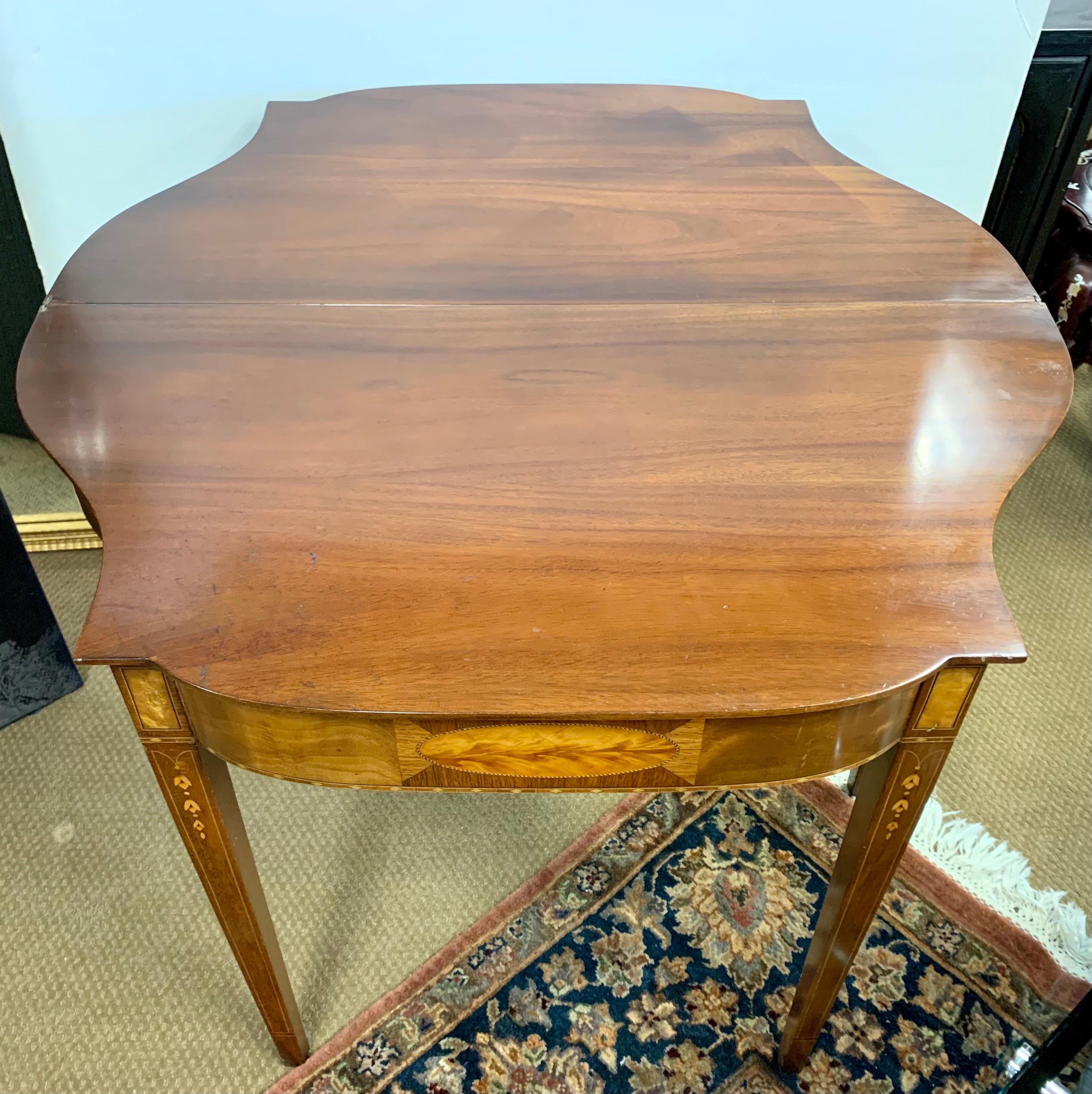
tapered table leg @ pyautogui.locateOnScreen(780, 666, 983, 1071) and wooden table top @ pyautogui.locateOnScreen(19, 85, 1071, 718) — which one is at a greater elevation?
wooden table top @ pyautogui.locateOnScreen(19, 85, 1071, 718)

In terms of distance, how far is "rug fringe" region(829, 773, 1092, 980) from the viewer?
1.25m

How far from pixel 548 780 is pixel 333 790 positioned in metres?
0.76

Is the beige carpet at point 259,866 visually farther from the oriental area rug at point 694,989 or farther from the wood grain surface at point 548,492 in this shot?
the wood grain surface at point 548,492

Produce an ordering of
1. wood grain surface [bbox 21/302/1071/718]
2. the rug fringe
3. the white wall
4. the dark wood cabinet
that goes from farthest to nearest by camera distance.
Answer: the dark wood cabinet < the white wall < the rug fringe < wood grain surface [bbox 21/302/1071/718]

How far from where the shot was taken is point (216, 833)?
0.84m

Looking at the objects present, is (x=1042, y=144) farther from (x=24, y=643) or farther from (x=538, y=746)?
(x=24, y=643)

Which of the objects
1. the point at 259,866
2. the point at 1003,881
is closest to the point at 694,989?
the point at 1003,881

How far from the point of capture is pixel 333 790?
4.61 ft

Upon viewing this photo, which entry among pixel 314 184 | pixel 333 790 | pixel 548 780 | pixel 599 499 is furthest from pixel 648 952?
pixel 314 184

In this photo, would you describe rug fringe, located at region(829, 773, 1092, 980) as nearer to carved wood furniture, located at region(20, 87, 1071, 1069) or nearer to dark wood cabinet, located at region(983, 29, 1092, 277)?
carved wood furniture, located at region(20, 87, 1071, 1069)

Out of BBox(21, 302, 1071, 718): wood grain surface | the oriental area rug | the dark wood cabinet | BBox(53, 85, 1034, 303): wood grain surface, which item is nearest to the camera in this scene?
BBox(21, 302, 1071, 718): wood grain surface

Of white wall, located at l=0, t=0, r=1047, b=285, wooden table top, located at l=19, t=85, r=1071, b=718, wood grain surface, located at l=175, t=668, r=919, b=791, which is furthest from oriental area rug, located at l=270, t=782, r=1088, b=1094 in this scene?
white wall, located at l=0, t=0, r=1047, b=285

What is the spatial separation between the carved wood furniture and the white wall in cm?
30

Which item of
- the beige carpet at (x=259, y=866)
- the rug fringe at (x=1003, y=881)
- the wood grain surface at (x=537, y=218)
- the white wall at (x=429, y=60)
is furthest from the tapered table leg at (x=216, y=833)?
the white wall at (x=429, y=60)
